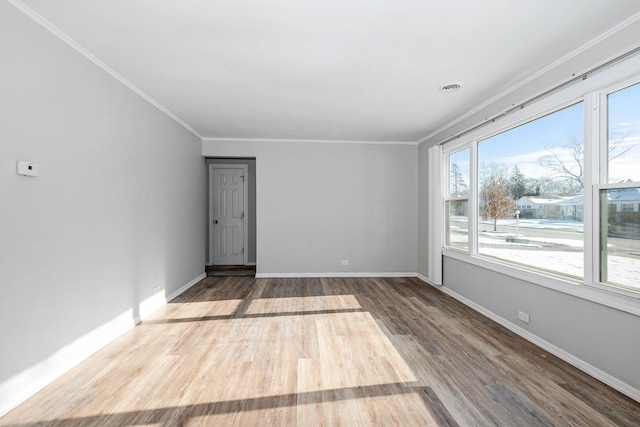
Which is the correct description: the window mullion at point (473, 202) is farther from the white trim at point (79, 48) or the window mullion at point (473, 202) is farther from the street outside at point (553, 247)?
the white trim at point (79, 48)

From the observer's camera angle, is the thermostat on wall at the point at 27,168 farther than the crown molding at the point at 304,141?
No

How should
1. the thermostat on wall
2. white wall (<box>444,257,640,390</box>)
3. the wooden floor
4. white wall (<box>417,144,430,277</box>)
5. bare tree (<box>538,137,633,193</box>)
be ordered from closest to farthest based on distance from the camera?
1. the wooden floor
2. the thermostat on wall
3. white wall (<box>444,257,640,390</box>)
4. bare tree (<box>538,137,633,193</box>)
5. white wall (<box>417,144,430,277</box>)

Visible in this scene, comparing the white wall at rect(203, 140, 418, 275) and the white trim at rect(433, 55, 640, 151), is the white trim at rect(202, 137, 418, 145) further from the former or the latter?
the white trim at rect(433, 55, 640, 151)

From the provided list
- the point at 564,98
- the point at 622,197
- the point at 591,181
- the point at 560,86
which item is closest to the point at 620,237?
the point at 622,197

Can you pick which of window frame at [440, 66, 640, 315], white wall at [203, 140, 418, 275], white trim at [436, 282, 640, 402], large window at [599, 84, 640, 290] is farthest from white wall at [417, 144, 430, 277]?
large window at [599, 84, 640, 290]

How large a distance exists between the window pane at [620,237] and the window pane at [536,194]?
20cm

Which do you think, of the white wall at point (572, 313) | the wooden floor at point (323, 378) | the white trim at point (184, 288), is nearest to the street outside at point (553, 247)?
the white wall at point (572, 313)

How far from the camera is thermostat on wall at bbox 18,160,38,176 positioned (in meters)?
1.91

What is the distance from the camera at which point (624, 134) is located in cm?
212

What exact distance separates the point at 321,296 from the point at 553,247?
280 centimetres

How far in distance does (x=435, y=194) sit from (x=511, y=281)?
199 centimetres

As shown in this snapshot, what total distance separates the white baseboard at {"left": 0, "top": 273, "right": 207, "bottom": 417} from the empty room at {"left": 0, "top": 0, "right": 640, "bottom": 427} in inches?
0.6

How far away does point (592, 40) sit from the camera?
2.22m

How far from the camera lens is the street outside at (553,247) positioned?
2.09 m
